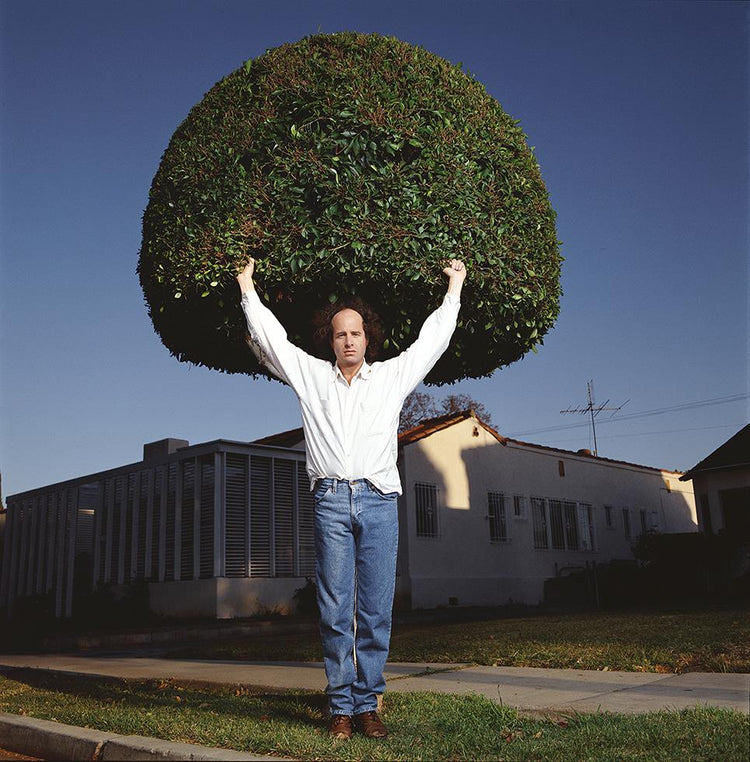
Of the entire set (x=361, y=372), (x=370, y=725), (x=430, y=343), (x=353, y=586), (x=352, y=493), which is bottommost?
(x=370, y=725)

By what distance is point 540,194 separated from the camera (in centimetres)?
480

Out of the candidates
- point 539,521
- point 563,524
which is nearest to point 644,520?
point 563,524

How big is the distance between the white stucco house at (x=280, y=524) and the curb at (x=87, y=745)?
451 inches

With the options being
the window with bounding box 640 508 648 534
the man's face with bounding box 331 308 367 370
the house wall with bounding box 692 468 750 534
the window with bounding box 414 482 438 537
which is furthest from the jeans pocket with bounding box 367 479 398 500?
the window with bounding box 640 508 648 534

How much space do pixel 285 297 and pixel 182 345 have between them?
3.20ft

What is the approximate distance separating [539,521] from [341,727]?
20.6 meters

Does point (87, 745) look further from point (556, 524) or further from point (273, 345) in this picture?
point (556, 524)

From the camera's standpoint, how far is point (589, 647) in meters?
7.12

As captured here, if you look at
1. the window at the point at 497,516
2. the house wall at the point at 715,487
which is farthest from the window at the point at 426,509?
the house wall at the point at 715,487

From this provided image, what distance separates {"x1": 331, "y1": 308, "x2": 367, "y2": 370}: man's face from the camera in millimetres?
3959

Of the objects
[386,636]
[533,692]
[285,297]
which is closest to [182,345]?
[285,297]

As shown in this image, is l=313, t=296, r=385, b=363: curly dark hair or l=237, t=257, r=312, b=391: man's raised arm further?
l=313, t=296, r=385, b=363: curly dark hair

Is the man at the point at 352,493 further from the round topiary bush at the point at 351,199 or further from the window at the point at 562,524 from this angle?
the window at the point at 562,524

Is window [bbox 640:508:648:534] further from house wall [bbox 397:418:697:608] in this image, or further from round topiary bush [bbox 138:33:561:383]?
round topiary bush [bbox 138:33:561:383]
